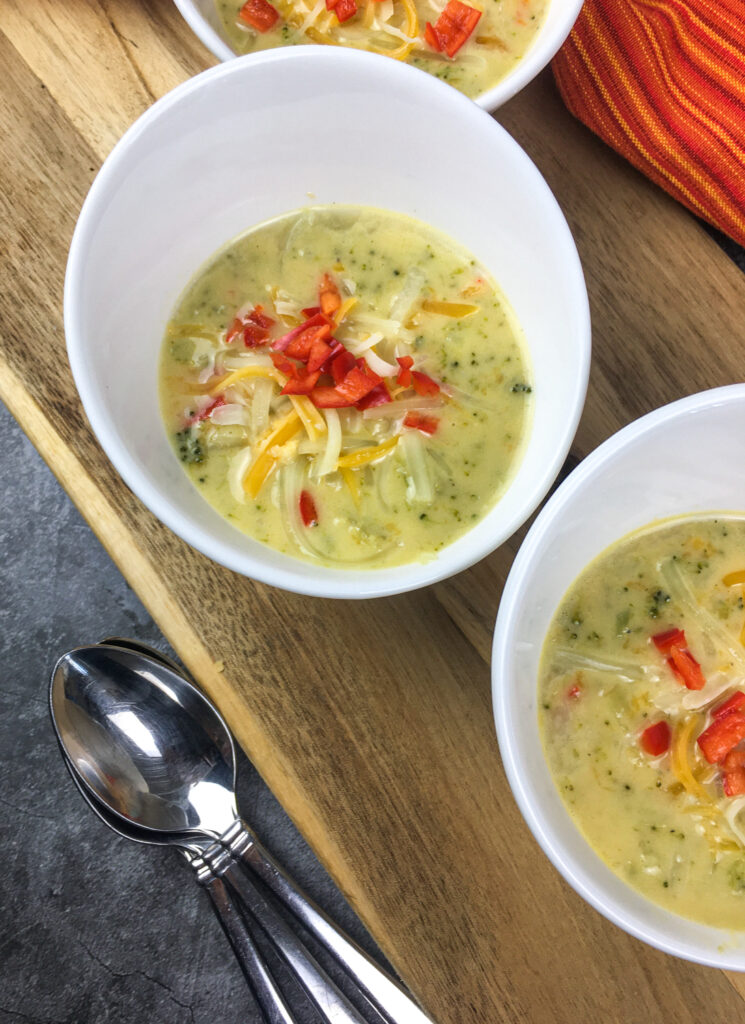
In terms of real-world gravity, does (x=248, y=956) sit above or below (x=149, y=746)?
below

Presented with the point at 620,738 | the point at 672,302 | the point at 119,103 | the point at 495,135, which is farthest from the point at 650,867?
the point at 119,103

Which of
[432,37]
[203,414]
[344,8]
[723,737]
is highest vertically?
[344,8]

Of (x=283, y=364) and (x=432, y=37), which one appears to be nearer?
(x=283, y=364)

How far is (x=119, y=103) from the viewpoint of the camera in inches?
73.0

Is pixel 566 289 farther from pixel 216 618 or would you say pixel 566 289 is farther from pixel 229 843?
pixel 229 843

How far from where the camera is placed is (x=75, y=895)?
236cm

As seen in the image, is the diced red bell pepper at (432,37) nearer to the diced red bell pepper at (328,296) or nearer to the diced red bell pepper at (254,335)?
the diced red bell pepper at (328,296)

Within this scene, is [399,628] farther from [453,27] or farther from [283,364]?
[453,27]

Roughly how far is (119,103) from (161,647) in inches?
51.6

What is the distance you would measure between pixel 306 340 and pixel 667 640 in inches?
33.3

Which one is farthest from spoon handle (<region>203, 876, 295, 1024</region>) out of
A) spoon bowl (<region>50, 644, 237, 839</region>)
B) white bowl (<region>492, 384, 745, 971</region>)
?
white bowl (<region>492, 384, 745, 971</region>)

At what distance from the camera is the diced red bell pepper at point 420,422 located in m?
1.62

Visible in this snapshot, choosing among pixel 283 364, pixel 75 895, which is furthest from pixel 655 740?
pixel 75 895

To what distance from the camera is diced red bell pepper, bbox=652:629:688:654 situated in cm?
156
